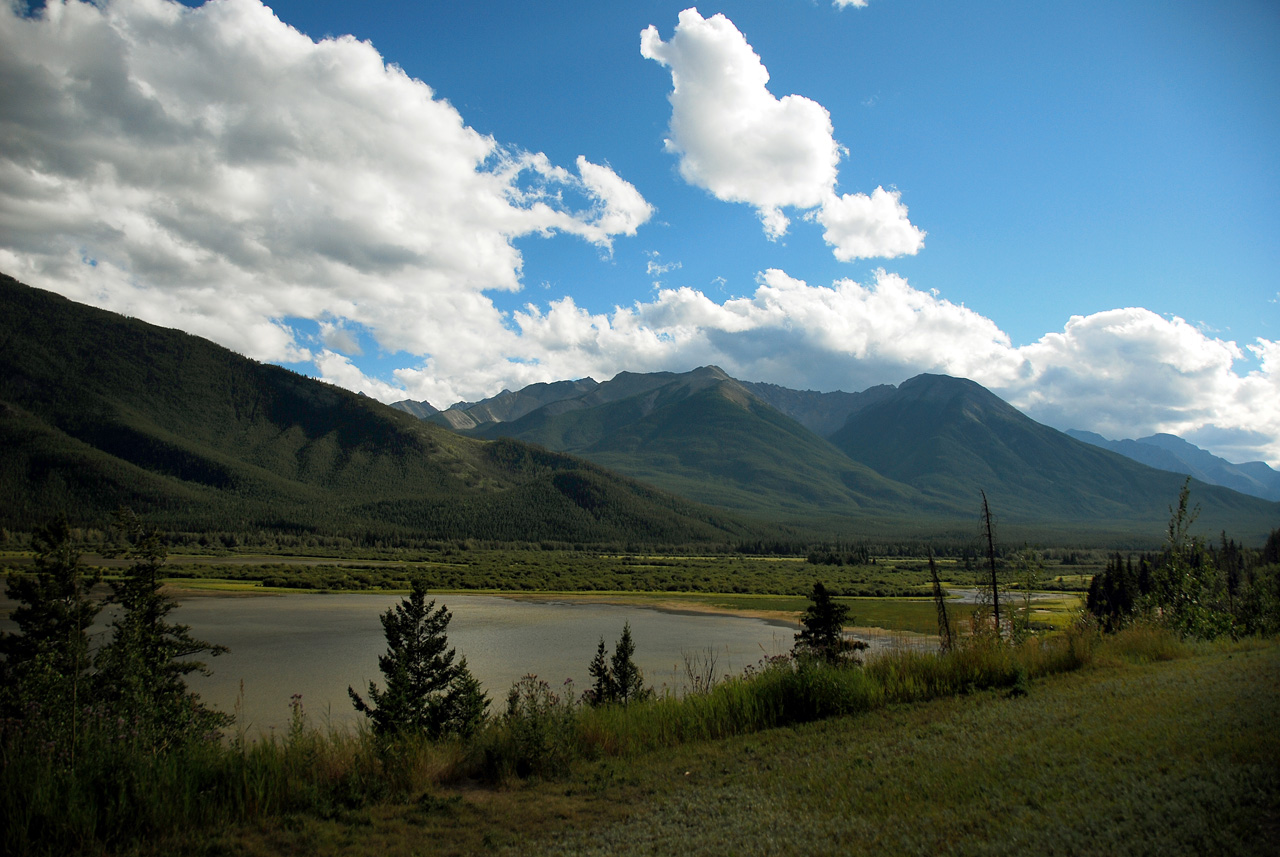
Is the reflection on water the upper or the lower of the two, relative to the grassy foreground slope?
lower

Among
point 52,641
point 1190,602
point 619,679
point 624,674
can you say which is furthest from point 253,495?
point 1190,602

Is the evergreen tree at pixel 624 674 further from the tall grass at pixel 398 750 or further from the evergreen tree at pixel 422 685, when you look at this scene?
the tall grass at pixel 398 750

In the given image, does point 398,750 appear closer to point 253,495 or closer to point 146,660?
point 146,660

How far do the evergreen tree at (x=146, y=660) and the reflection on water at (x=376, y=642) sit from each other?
256 cm

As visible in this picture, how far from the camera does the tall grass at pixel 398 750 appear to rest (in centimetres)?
569

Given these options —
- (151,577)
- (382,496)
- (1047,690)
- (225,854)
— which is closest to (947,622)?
(1047,690)

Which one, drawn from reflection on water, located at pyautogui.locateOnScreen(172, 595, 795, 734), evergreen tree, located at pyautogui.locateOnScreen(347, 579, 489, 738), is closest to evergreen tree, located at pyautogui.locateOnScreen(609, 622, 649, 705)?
reflection on water, located at pyautogui.locateOnScreen(172, 595, 795, 734)

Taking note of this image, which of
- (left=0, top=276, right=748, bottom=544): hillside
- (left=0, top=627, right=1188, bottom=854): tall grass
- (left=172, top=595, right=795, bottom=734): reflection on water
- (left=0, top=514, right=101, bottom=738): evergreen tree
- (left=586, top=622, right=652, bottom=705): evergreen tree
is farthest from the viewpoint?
(left=0, top=276, right=748, bottom=544): hillside

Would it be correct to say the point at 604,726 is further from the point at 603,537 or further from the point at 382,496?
the point at 382,496

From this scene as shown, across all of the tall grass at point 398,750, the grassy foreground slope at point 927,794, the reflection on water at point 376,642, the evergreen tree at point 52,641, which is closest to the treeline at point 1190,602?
the tall grass at point 398,750

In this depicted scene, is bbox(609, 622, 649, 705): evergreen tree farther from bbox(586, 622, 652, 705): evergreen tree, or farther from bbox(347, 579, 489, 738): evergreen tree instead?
bbox(347, 579, 489, 738): evergreen tree

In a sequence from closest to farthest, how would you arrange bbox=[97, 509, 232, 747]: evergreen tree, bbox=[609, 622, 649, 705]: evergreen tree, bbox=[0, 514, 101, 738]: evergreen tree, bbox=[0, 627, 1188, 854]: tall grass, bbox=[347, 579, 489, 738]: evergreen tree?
bbox=[0, 627, 1188, 854]: tall grass → bbox=[0, 514, 101, 738]: evergreen tree → bbox=[97, 509, 232, 747]: evergreen tree → bbox=[347, 579, 489, 738]: evergreen tree → bbox=[609, 622, 649, 705]: evergreen tree

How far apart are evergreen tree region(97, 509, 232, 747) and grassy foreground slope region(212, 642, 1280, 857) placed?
3648mm

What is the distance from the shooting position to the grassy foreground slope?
4668 millimetres
